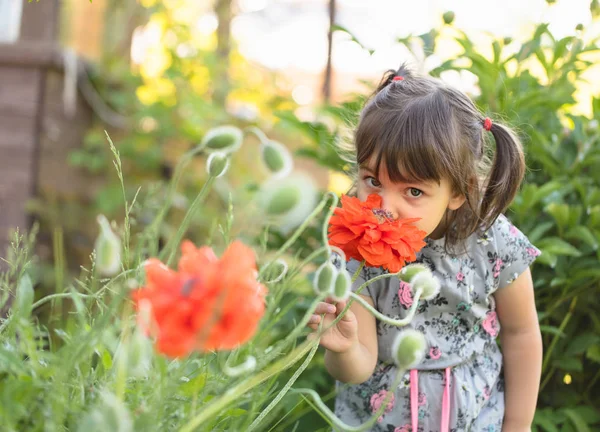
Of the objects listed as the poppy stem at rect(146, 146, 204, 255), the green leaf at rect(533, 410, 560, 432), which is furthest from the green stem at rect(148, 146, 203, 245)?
the green leaf at rect(533, 410, 560, 432)

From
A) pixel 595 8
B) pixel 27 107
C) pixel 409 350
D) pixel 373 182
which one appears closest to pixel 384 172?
pixel 373 182

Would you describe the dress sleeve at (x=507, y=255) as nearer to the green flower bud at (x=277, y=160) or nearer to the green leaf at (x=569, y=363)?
the green leaf at (x=569, y=363)

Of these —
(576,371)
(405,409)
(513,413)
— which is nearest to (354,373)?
(405,409)

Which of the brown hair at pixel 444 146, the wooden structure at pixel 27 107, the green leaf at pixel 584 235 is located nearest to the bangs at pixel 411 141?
the brown hair at pixel 444 146

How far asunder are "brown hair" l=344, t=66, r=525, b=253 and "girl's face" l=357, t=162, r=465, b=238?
0.5 inches

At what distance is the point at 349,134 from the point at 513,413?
0.61 meters

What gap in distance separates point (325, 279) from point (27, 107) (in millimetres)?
2817

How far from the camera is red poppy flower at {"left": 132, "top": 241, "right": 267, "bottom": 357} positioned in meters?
0.52

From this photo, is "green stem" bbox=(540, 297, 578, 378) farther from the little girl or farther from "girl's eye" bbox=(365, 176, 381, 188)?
"girl's eye" bbox=(365, 176, 381, 188)

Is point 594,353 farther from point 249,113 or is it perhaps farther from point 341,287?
point 249,113

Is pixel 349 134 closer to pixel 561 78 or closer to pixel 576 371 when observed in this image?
pixel 561 78

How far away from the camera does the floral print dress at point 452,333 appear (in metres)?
1.23

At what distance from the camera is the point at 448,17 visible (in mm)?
1499

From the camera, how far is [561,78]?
159 cm
